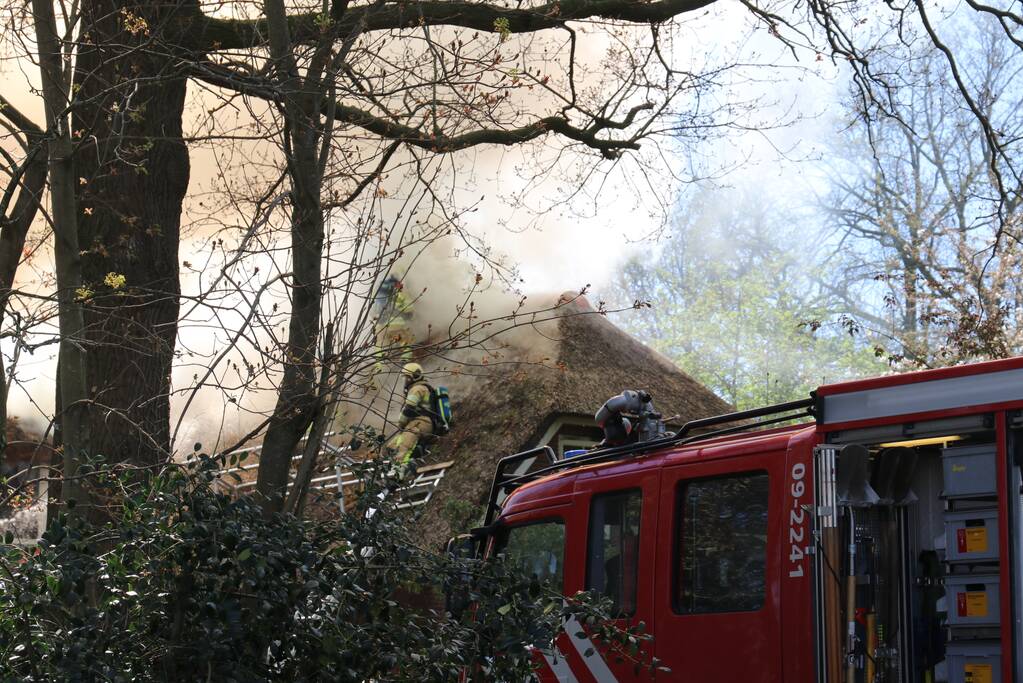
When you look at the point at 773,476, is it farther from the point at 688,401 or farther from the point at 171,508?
the point at 688,401

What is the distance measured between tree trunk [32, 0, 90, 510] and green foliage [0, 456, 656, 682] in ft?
5.96

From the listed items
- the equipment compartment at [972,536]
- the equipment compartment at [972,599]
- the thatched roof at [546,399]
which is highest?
the thatched roof at [546,399]

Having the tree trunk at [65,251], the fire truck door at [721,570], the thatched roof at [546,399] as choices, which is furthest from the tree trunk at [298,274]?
the thatched roof at [546,399]

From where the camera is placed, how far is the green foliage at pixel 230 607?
3471mm

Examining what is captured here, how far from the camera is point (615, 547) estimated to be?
639cm

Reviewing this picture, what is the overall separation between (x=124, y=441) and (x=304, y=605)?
3904 mm

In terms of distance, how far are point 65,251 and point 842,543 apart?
3903 mm

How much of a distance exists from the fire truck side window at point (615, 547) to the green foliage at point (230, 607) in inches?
95.9

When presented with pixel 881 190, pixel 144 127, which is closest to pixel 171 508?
pixel 144 127

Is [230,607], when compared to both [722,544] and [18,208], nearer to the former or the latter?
[722,544]

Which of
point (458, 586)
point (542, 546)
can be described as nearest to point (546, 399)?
point (542, 546)

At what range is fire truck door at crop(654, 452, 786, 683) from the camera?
5426 millimetres

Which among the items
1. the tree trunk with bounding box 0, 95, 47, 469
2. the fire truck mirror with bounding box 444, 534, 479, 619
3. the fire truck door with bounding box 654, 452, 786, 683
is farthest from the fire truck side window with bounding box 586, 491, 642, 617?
the tree trunk with bounding box 0, 95, 47, 469

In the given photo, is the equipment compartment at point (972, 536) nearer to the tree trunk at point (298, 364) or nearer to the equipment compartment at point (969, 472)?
the equipment compartment at point (969, 472)
